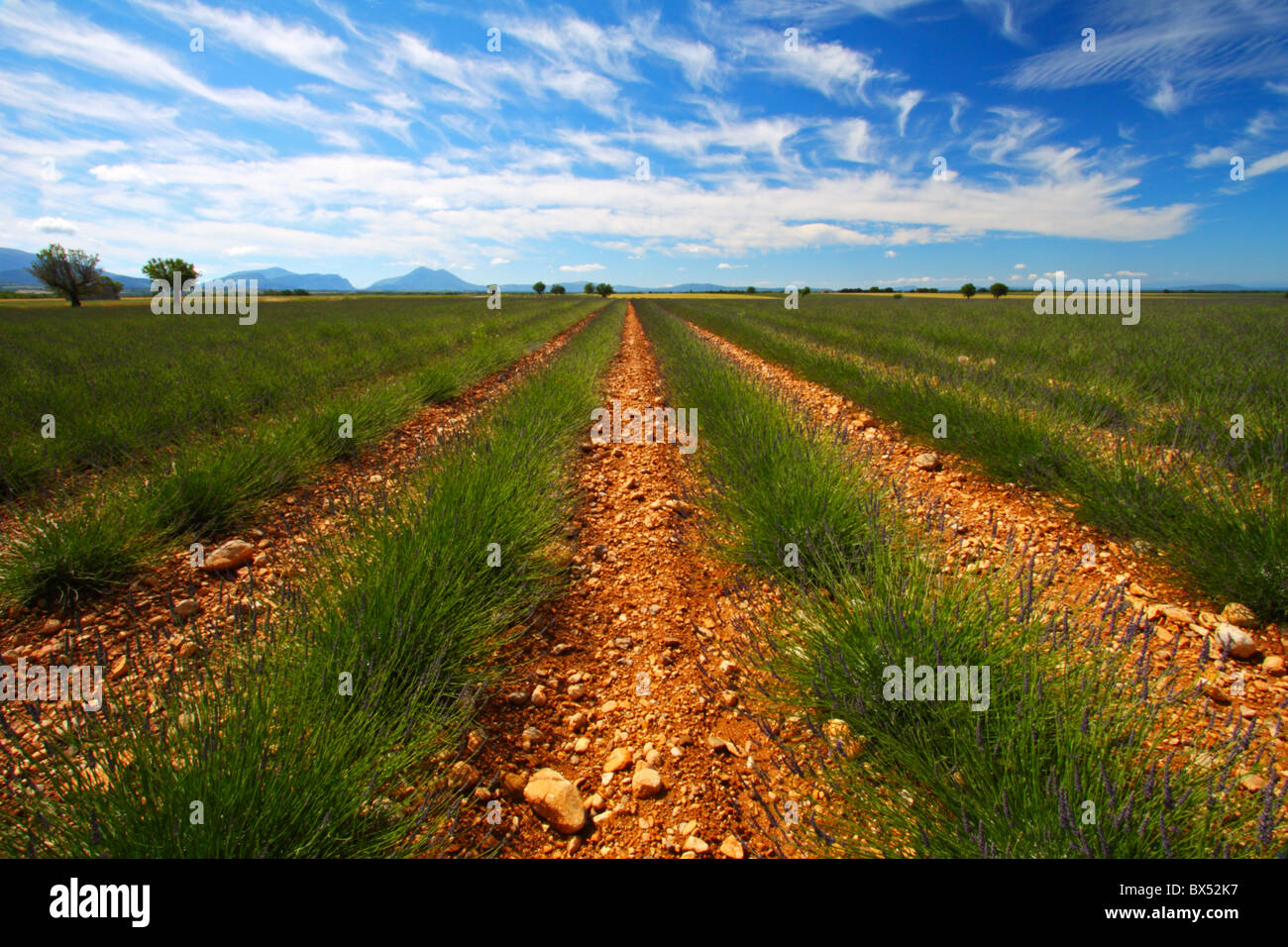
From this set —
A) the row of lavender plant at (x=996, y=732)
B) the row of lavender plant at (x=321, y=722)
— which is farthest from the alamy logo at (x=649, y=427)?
the row of lavender plant at (x=996, y=732)

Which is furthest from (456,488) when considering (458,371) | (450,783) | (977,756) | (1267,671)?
(458,371)

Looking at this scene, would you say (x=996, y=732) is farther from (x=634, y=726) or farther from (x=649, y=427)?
(x=649, y=427)

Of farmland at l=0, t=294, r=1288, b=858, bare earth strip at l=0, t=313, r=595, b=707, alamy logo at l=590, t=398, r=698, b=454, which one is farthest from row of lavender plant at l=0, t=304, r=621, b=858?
alamy logo at l=590, t=398, r=698, b=454

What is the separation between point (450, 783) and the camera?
177 centimetres

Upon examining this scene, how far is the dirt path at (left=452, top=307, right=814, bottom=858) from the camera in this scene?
165 cm

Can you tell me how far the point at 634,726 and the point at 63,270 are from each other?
239 feet

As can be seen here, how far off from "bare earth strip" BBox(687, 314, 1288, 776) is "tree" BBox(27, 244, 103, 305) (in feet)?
234

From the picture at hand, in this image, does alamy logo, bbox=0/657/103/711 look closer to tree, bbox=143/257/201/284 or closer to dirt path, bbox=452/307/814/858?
dirt path, bbox=452/307/814/858
